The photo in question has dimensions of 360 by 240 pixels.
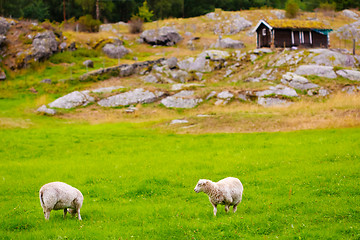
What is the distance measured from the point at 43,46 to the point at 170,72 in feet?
89.2

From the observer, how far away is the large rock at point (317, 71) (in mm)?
53466

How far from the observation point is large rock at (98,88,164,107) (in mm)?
50500

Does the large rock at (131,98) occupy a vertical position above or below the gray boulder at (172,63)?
below

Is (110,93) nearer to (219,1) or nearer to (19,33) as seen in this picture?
(19,33)

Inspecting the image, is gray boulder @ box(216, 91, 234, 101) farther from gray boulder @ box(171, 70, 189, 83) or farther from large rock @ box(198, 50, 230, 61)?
large rock @ box(198, 50, 230, 61)

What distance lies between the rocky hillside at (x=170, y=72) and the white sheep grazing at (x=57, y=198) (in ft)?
100

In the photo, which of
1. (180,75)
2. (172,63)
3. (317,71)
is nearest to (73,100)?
(180,75)

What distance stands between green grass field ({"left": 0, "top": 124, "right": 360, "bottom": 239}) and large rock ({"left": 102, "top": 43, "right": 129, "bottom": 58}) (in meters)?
45.0

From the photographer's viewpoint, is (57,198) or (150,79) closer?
(57,198)

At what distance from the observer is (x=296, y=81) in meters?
51.7

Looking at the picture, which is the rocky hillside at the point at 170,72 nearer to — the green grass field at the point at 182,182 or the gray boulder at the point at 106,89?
the gray boulder at the point at 106,89

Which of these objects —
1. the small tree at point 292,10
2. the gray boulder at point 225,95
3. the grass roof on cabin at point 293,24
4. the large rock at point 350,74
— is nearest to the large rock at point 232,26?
the small tree at point 292,10

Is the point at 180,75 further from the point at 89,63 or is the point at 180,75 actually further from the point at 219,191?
the point at 219,191

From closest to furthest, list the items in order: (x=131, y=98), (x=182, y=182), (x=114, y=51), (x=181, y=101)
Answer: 1. (x=182, y=182)
2. (x=181, y=101)
3. (x=131, y=98)
4. (x=114, y=51)
